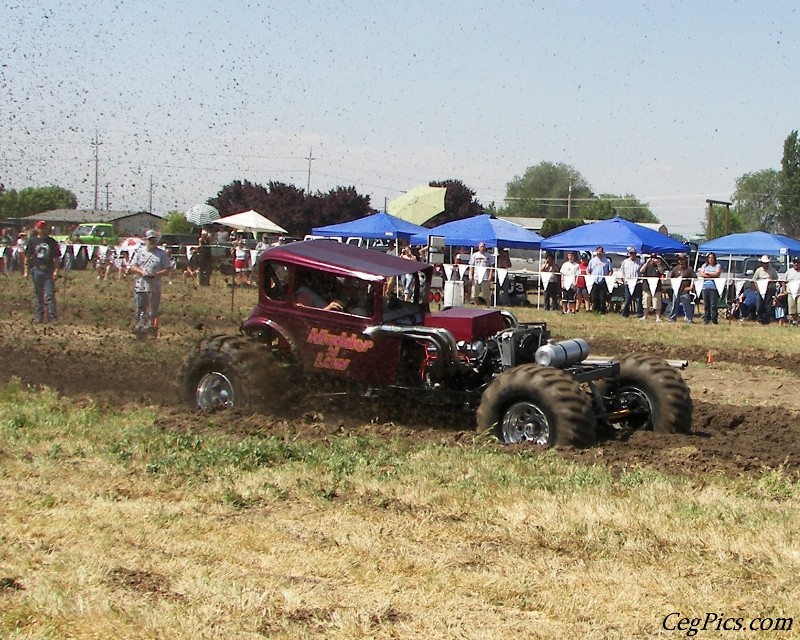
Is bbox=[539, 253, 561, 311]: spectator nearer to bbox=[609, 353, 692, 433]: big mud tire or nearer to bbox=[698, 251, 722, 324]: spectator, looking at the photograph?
bbox=[698, 251, 722, 324]: spectator

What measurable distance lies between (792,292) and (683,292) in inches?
88.7

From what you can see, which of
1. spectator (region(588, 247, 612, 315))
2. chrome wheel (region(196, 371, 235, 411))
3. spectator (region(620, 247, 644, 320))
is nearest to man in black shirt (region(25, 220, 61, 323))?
chrome wheel (region(196, 371, 235, 411))

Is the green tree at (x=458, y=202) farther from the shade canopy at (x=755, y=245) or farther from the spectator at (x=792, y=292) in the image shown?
the spectator at (x=792, y=292)

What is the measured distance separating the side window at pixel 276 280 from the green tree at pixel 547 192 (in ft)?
311

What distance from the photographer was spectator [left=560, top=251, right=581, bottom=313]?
25156 millimetres

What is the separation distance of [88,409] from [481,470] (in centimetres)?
398

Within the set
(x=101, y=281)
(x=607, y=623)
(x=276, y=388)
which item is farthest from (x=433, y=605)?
(x=101, y=281)

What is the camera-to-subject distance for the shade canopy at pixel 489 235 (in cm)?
2825

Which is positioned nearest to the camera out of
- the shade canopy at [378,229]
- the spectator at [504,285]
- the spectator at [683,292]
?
the spectator at [683,292]

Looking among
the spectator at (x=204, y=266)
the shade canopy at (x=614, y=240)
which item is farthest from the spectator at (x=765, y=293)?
the spectator at (x=204, y=266)

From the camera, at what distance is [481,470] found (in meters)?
7.56

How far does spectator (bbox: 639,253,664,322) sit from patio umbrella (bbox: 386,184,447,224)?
992cm

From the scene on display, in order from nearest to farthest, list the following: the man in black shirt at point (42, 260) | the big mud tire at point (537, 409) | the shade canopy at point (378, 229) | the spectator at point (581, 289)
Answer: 1. the big mud tire at point (537, 409)
2. the man in black shirt at point (42, 260)
3. the spectator at point (581, 289)
4. the shade canopy at point (378, 229)

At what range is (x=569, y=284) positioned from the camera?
25.2m
